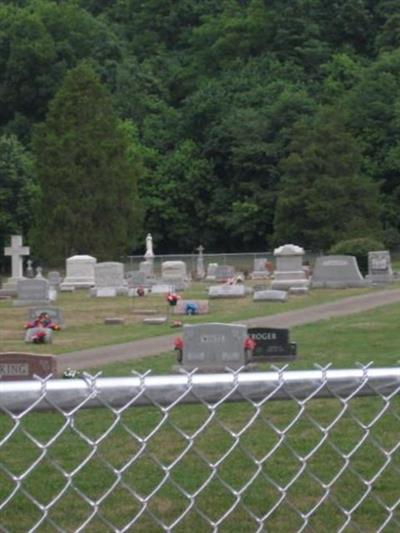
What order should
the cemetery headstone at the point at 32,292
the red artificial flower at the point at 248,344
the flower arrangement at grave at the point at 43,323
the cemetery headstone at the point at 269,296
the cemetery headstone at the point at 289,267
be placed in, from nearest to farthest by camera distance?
the red artificial flower at the point at 248,344, the flower arrangement at grave at the point at 43,323, the cemetery headstone at the point at 269,296, the cemetery headstone at the point at 32,292, the cemetery headstone at the point at 289,267

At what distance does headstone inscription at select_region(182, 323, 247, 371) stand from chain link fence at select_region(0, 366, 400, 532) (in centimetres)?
522

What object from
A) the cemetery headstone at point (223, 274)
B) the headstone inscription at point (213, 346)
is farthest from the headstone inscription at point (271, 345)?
the cemetery headstone at point (223, 274)

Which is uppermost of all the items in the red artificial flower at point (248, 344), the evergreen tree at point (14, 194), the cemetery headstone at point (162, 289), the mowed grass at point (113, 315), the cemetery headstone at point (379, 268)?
the evergreen tree at point (14, 194)

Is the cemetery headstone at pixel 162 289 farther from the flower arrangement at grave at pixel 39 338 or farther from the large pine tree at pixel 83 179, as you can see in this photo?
the large pine tree at pixel 83 179

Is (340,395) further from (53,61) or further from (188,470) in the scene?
(53,61)

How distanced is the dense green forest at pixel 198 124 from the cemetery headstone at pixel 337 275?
57.5 ft

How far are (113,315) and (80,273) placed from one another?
15.6 m

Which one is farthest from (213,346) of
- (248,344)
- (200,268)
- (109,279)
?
(200,268)

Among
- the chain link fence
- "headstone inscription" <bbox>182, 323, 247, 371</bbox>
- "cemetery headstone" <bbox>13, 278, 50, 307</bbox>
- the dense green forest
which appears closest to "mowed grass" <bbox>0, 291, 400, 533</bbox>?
the chain link fence

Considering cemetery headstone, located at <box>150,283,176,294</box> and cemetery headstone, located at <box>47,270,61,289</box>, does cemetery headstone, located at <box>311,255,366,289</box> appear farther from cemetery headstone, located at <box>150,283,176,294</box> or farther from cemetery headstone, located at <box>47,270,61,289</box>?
cemetery headstone, located at <box>47,270,61,289</box>

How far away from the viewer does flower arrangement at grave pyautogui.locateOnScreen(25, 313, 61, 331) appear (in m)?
22.5

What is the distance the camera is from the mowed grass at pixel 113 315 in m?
21.6

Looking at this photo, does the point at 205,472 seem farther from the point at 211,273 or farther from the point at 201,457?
the point at 211,273

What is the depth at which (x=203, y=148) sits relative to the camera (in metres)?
68.5
